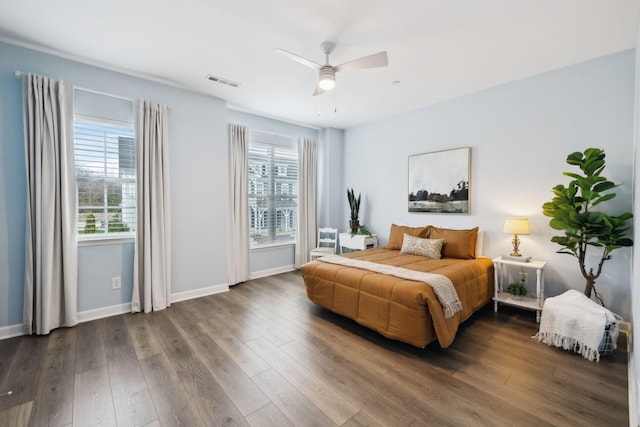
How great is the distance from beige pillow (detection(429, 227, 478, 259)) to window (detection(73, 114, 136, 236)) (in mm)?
3975

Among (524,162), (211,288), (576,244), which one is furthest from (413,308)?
(211,288)

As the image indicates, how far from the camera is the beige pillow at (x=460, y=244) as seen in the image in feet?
11.8

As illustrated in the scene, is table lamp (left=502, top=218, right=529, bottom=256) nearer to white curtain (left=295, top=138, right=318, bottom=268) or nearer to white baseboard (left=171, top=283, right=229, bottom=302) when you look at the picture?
white curtain (left=295, top=138, right=318, bottom=268)

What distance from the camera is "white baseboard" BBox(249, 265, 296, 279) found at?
4762mm

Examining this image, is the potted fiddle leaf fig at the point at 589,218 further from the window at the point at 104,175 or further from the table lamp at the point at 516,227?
the window at the point at 104,175

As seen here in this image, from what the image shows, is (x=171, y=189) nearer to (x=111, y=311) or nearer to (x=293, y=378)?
(x=111, y=311)

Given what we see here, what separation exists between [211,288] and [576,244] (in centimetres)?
440

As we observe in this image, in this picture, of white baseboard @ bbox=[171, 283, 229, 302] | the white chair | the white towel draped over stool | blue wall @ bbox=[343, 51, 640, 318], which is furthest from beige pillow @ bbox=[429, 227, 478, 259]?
white baseboard @ bbox=[171, 283, 229, 302]

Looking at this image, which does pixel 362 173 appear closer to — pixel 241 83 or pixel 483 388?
pixel 241 83

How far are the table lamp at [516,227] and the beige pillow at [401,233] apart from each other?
1052mm

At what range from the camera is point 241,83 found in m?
3.49

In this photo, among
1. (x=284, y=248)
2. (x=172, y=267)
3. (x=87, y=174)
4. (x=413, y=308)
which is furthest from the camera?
(x=284, y=248)

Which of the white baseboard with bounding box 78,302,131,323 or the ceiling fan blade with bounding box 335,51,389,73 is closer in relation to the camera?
the ceiling fan blade with bounding box 335,51,389,73

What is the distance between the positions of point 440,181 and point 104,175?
14.4 ft
